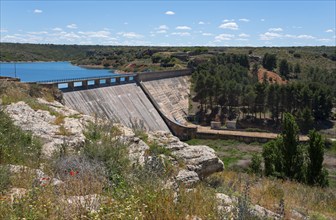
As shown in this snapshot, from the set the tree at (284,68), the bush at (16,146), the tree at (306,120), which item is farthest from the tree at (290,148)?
the tree at (284,68)

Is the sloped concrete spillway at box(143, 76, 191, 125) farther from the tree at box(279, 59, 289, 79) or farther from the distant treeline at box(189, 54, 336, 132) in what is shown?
the tree at box(279, 59, 289, 79)

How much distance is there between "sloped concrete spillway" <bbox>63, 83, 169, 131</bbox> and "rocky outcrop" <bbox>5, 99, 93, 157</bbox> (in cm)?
1432

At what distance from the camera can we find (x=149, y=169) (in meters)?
4.87

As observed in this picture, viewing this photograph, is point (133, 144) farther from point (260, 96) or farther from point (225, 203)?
point (260, 96)

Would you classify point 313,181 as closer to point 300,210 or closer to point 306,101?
point 300,210

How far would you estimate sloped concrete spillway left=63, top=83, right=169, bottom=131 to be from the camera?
29.2 meters

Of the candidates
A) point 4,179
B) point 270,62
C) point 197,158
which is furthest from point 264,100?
point 4,179

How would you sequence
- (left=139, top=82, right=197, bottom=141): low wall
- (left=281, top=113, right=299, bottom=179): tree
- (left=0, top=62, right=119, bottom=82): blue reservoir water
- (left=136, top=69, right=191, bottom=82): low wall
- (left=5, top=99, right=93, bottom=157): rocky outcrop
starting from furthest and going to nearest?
(left=0, top=62, right=119, bottom=82): blue reservoir water
(left=136, top=69, right=191, bottom=82): low wall
(left=139, top=82, right=197, bottom=141): low wall
(left=281, top=113, right=299, bottom=179): tree
(left=5, top=99, right=93, bottom=157): rocky outcrop

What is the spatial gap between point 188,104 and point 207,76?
16.4 ft

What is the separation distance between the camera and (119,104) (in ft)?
111

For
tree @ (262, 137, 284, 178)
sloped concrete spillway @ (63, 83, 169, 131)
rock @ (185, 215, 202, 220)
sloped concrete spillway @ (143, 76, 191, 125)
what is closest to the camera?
rock @ (185, 215, 202, 220)

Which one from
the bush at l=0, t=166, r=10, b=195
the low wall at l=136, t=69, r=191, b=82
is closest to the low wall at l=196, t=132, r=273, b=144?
the low wall at l=136, t=69, r=191, b=82

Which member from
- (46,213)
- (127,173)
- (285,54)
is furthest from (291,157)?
(285,54)

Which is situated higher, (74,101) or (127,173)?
(127,173)
